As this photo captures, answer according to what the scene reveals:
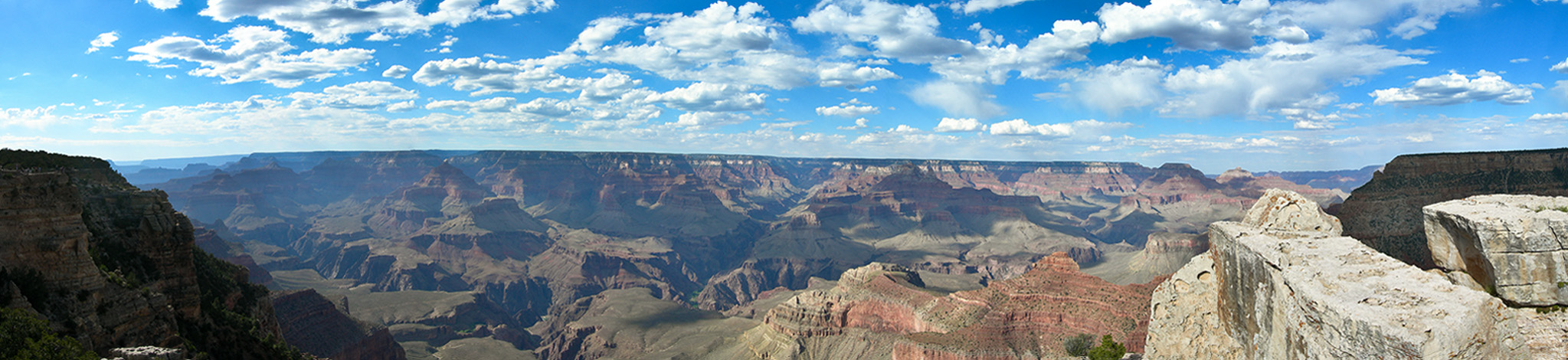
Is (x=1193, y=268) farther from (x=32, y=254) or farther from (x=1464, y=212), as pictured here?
(x=32, y=254)

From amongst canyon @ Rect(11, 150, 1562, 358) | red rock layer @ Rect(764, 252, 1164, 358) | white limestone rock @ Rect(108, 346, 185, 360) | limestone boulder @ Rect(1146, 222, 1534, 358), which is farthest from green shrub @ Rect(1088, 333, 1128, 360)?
white limestone rock @ Rect(108, 346, 185, 360)

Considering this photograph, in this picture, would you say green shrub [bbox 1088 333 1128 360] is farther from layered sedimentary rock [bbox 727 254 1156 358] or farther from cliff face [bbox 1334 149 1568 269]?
cliff face [bbox 1334 149 1568 269]

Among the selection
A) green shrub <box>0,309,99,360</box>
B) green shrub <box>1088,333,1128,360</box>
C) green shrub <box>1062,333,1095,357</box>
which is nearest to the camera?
green shrub <box>0,309,99,360</box>

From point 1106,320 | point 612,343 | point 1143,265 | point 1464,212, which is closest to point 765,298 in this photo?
point 612,343

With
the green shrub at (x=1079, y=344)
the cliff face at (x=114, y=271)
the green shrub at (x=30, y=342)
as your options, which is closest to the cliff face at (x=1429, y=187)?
the green shrub at (x=1079, y=344)

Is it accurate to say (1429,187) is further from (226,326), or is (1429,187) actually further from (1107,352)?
(226,326)

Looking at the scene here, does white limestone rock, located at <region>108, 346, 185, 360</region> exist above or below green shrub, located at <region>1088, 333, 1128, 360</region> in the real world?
above
